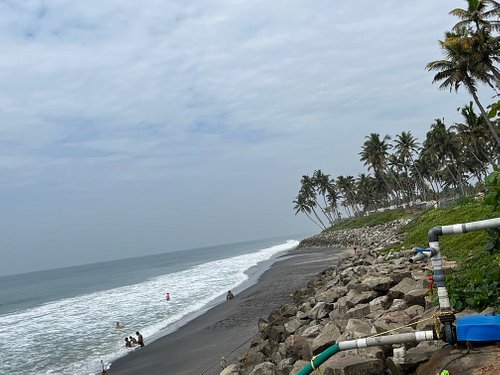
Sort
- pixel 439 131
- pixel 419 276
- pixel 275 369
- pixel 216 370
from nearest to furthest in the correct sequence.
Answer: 1. pixel 275 369
2. pixel 419 276
3. pixel 216 370
4. pixel 439 131

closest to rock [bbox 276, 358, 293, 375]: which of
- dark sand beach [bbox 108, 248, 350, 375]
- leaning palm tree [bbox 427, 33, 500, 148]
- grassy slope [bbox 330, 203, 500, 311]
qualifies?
grassy slope [bbox 330, 203, 500, 311]

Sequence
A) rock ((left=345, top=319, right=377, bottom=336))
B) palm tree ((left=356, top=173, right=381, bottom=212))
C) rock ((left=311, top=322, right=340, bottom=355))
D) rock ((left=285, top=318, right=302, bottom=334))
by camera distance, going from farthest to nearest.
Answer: palm tree ((left=356, top=173, right=381, bottom=212)) → rock ((left=285, top=318, right=302, bottom=334)) → rock ((left=311, top=322, right=340, bottom=355)) → rock ((left=345, top=319, right=377, bottom=336))

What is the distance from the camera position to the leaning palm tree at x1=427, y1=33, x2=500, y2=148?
2642 cm

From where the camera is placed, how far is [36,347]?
2431 cm

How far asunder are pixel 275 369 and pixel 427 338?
4815mm

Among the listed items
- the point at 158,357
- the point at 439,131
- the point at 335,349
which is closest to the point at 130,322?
the point at 158,357

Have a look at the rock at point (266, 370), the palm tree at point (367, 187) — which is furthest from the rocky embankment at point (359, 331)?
the palm tree at point (367, 187)

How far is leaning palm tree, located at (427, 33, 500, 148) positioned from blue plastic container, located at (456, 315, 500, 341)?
81.8ft

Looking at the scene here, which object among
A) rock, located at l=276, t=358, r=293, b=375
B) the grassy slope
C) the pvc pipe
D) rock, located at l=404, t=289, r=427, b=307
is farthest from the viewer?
rock, located at l=276, t=358, r=293, b=375

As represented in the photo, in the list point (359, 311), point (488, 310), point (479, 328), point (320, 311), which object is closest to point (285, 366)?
point (359, 311)

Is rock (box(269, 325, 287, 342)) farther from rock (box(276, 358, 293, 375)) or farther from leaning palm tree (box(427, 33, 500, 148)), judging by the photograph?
leaning palm tree (box(427, 33, 500, 148))

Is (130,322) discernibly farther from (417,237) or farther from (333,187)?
(333,187)

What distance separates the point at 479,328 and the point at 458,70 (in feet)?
86.8

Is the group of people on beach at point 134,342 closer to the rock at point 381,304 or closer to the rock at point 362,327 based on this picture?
the rock at point 381,304
